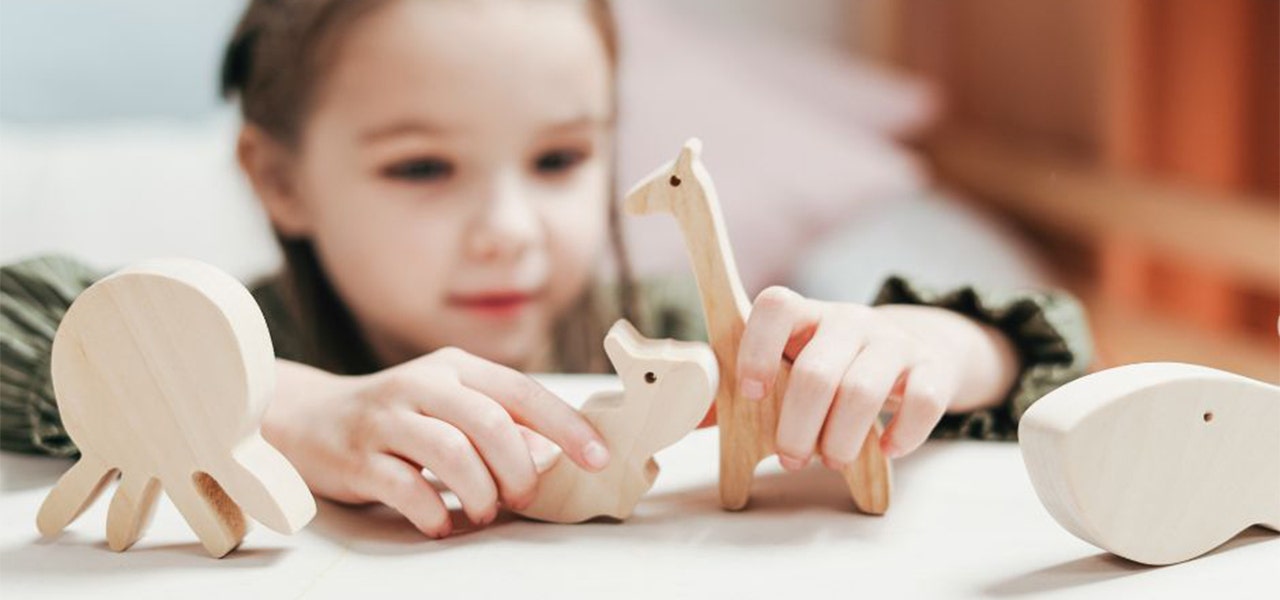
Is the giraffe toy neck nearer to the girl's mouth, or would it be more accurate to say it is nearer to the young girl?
the young girl

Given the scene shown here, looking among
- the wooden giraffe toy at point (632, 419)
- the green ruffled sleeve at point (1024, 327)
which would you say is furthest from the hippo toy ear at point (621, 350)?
the green ruffled sleeve at point (1024, 327)

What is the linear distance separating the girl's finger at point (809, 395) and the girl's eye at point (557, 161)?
1.29 ft

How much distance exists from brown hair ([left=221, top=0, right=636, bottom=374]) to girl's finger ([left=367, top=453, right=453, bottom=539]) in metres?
0.44

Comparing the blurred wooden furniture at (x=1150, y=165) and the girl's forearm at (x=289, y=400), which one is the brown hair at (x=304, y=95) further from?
the blurred wooden furniture at (x=1150, y=165)

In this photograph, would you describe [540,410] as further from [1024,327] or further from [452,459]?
[1024,327]

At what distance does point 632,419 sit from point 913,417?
0.09 metres

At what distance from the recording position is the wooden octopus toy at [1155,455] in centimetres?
41

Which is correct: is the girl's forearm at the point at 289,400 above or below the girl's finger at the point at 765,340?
below

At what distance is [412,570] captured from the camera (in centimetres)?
45

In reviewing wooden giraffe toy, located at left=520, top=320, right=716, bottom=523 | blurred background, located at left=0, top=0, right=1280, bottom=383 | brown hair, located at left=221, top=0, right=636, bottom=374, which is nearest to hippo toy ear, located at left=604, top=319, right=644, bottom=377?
wooden giraffe toy, located at left=520, top=320, right=716, bottom=523

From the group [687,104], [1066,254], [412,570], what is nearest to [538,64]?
[412,570]

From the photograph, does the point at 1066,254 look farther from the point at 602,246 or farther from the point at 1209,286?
the point at 602,246

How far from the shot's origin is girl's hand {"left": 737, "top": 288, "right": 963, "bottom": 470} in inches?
18.4

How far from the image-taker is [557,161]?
0.86 meters
